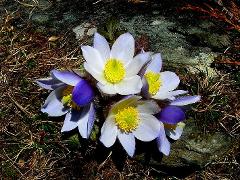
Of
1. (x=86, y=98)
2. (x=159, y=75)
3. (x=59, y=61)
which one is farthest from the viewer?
(x=59, y=61)

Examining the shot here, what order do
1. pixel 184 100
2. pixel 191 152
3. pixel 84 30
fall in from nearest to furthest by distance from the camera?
pixel 184 100, pixel 191 152, pixel 84 30

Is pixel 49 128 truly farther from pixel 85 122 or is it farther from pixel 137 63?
pixel 137 63

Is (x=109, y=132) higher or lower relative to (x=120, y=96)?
lower

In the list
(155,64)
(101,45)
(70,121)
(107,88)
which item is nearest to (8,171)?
(70,121)

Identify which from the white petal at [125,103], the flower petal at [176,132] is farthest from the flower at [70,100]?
the flower petal at [176,132]

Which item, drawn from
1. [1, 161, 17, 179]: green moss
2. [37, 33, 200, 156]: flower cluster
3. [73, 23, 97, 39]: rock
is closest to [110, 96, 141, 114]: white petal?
[37, 33, 200, 156]: flower cluster

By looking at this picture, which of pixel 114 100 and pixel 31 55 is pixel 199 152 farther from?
pixel 31 55

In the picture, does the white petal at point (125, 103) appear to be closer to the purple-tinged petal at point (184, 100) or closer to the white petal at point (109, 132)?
the white petal at point (109, 132)

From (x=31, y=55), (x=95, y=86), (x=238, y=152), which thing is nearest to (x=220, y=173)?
(x=238, y=152)

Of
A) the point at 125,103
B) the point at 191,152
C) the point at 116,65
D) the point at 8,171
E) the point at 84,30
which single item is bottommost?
the point at 8,171
